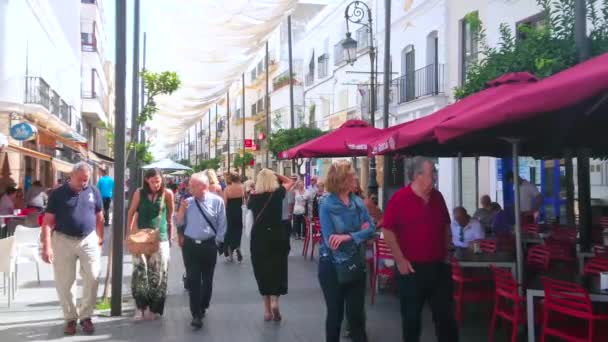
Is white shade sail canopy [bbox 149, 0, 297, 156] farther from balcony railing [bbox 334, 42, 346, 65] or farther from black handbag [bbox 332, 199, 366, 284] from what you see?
balcony railing [bbox 334, 42, 346, 65]

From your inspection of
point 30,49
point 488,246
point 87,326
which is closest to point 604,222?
point 488,246

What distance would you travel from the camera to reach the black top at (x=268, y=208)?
24.2 feet

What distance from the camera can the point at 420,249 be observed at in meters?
5.36

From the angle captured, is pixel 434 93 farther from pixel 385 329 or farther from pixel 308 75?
pixel 308 75

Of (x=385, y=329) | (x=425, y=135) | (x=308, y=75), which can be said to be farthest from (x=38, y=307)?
(x=308, y=75)

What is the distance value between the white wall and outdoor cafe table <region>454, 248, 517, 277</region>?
15.9m

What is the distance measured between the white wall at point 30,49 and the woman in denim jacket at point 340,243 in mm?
16161

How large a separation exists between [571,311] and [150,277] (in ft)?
14.8

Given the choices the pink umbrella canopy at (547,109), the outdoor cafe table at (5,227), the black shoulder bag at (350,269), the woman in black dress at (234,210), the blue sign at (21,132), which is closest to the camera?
the pink umbrella canopy at (547,109)

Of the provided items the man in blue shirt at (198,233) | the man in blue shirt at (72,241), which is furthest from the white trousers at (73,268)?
the man in blue shirt at (198,233)

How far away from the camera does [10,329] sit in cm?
730

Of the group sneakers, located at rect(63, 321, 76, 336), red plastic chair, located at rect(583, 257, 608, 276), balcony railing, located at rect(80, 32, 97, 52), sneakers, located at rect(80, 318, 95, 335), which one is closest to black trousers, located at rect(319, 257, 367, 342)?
red plastic chair, located at rect(583, 257, 608, 276)

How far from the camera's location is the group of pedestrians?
5.40 meters

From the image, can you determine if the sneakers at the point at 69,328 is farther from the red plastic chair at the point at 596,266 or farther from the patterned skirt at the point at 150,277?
the red plastic chair at the point at 596,266
